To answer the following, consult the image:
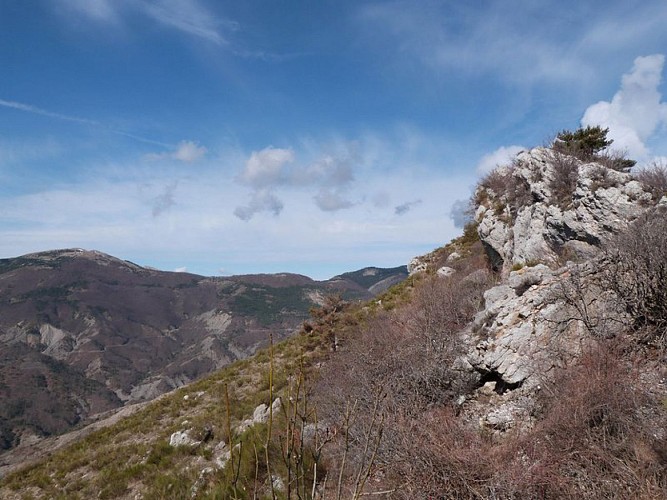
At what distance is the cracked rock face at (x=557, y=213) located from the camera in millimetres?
10109

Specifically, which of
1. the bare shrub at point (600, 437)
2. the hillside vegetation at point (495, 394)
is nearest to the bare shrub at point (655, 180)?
the hillside vegetation at point (495, 394)

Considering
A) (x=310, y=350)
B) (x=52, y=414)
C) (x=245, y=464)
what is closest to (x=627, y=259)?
(x=245, y=464)

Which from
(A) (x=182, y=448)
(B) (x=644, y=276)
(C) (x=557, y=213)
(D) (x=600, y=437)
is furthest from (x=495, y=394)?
(A) (x=182, y=448)

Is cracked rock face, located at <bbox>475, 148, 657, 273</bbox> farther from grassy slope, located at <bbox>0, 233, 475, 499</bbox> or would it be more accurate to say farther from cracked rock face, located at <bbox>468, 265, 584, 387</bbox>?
grassy slope, located at <bbox>0, 233, 475, 499</bbox>

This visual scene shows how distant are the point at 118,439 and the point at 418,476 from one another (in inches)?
573

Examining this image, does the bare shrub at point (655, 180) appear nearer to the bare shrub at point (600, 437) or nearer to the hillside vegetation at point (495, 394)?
the hillside vegetation at point (495, 394)

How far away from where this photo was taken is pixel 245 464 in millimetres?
9383

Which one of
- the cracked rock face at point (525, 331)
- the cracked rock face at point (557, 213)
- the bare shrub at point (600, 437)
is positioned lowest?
the bare shrub at point (600, 437)

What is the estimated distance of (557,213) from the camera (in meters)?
11.7

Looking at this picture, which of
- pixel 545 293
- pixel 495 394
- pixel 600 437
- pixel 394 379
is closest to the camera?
pixel 600 437

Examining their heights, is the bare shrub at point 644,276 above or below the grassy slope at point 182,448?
above

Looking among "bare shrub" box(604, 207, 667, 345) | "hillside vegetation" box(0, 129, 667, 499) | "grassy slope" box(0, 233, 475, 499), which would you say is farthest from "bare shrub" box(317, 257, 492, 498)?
"bare shrub" box(604, 207, 667, 345)

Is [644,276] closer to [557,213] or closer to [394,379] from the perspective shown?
[557,213]

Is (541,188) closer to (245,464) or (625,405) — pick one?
(625,405)
